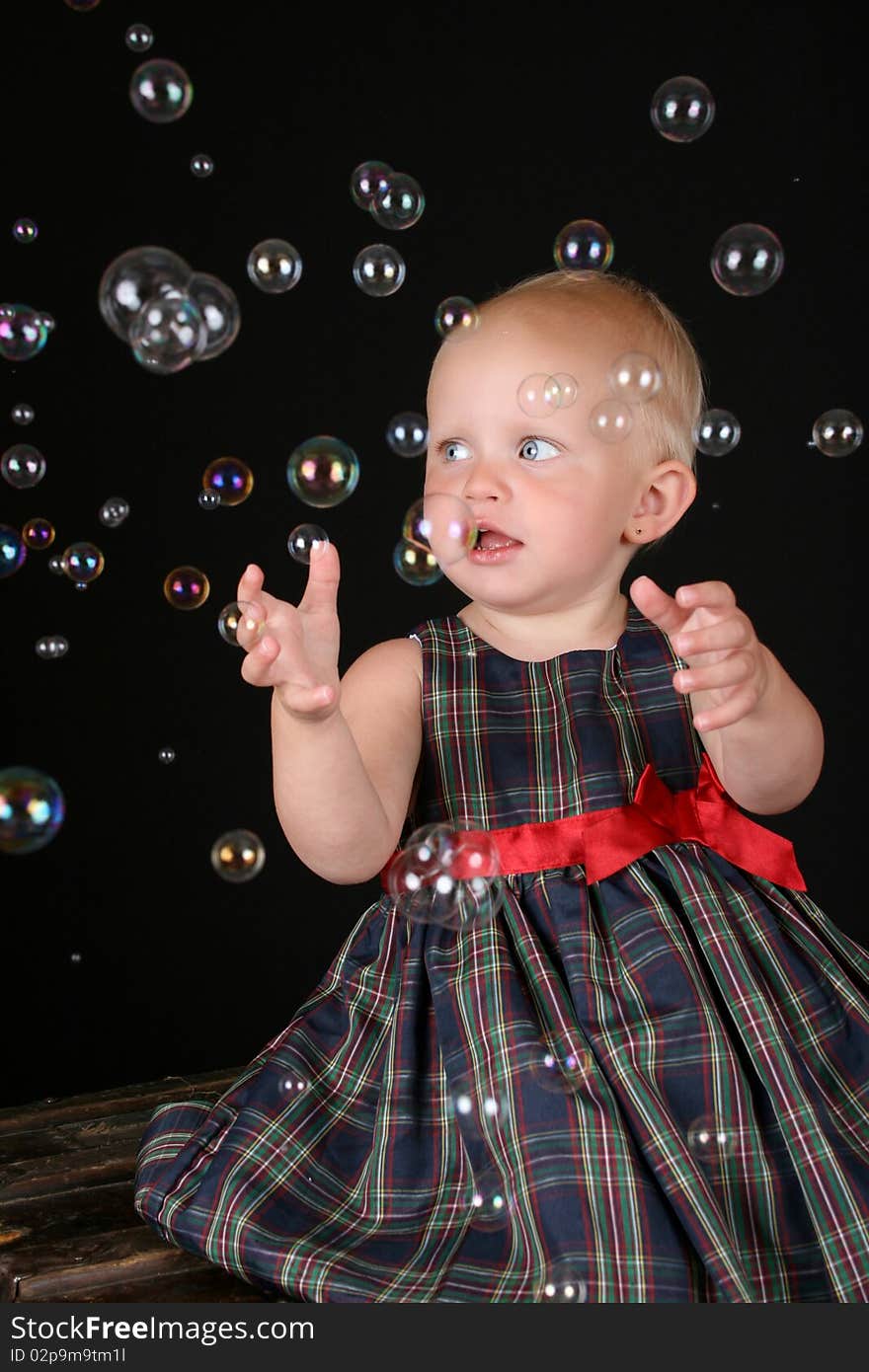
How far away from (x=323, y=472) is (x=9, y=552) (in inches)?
19.3

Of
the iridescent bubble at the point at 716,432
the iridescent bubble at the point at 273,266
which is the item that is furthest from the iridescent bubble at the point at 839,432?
the iridescent bubble at the point at 273,266

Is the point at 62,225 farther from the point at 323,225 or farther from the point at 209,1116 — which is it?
the point at 209,1116

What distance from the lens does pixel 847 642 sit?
3.08 m

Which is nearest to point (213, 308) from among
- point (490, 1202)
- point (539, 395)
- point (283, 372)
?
point (539, 395)

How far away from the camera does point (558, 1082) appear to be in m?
1.46

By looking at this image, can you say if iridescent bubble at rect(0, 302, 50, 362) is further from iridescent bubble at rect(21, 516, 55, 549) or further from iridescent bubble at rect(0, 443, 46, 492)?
iridescent bubble at rect(21, 516, 55, 549)

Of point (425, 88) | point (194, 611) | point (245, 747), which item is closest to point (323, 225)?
point (425, 88)

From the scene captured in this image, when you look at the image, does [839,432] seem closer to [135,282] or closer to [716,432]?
[716,432]

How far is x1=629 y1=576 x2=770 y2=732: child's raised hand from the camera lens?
1.41m

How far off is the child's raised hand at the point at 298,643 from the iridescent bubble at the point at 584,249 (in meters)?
0.68

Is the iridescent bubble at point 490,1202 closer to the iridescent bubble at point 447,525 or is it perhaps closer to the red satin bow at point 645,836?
the red satin bow at point 645,836

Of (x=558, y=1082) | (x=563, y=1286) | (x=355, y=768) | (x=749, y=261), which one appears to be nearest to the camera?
(x=563, y=1286)

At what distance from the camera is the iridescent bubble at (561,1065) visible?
4.76 feet

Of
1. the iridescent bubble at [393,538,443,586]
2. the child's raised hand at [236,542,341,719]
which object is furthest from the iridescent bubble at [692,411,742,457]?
the child's raised hand at [236,542,341,719]
